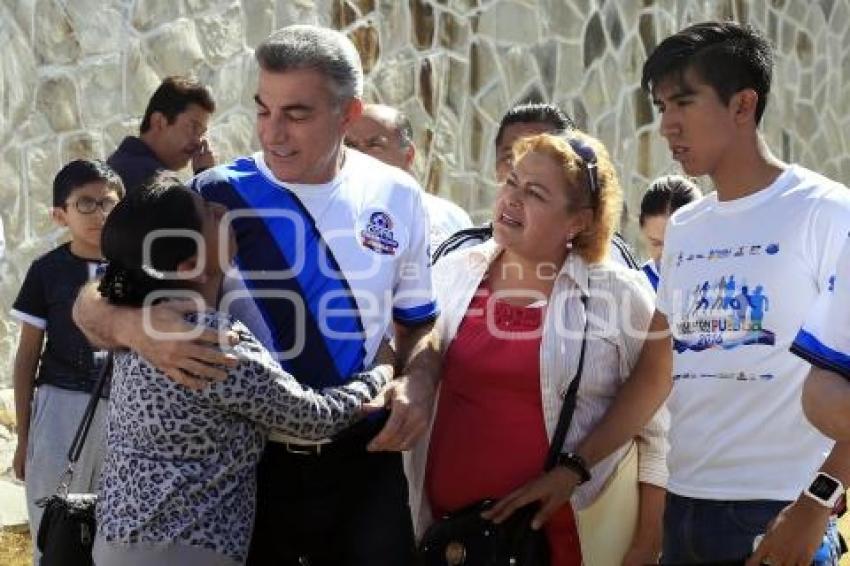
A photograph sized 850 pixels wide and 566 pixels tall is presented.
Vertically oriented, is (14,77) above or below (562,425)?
above

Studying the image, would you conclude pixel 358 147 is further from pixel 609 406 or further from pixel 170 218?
pixel 170 218

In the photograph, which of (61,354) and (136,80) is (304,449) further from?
(136,80)

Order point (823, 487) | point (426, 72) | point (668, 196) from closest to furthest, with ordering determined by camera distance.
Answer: point (823, 487), point (668, 196), point (426, 72)

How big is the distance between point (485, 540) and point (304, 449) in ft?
1.92

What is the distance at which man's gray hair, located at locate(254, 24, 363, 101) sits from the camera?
333 centimetres

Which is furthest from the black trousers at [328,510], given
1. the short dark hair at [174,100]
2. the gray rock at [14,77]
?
the gray rock at [14,77]

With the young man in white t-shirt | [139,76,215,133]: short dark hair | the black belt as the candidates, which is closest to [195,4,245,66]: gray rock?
[139,76,215,133]: short dark hair

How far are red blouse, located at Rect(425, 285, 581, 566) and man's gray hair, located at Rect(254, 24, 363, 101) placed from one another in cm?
82

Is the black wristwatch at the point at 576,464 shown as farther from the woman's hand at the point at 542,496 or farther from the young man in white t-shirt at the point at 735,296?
the young man in white t-shirt at the point at 735,296

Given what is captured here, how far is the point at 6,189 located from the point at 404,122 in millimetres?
2379

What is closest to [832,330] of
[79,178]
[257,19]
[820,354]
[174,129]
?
[820,354]

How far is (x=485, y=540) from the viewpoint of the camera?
11.8ft

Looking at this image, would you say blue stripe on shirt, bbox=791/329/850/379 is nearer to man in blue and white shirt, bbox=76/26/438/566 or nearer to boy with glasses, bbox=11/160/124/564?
man in blue and white shirt, bbox=76/26/438/566

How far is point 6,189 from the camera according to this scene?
6.74 meters
